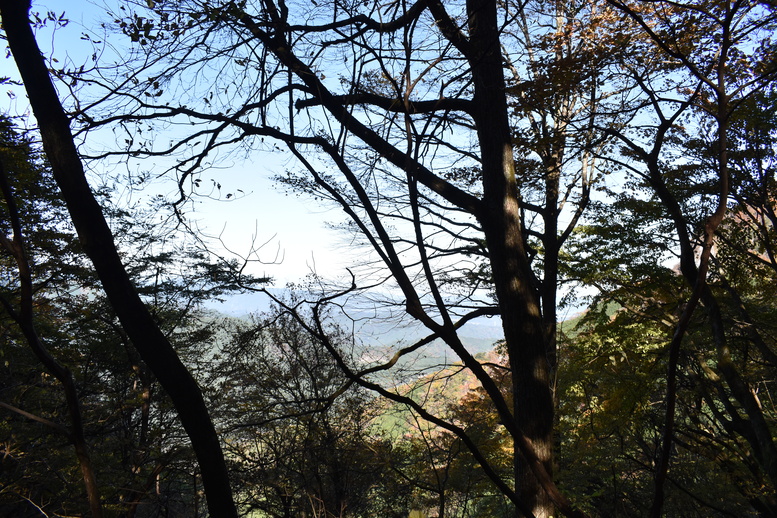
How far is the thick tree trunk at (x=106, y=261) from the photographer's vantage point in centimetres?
268

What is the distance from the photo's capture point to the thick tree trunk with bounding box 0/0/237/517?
2.68 meters

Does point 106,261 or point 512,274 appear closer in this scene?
point 106,261

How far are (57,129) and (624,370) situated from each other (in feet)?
32.0

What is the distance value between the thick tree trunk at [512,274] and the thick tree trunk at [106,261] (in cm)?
208

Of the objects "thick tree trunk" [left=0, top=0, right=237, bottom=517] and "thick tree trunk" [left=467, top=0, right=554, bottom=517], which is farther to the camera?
"thick tree trunk" [left=467, top=0, right=554, bottom=517]

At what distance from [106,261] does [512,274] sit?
2.76 m

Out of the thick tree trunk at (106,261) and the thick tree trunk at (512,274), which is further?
the thick tree trunk at (512,274)

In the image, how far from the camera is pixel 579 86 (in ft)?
20.6

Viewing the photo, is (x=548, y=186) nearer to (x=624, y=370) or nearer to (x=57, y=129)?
(x=624, y=370)

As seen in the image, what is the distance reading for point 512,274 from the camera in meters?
3.68

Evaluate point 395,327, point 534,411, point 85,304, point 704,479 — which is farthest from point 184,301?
point 704,479

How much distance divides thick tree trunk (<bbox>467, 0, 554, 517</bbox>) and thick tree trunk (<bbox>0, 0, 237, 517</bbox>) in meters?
2.08

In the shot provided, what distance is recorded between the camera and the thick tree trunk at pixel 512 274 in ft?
11.3

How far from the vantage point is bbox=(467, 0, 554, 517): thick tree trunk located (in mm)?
3449
